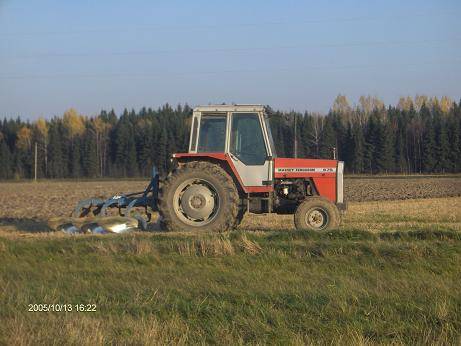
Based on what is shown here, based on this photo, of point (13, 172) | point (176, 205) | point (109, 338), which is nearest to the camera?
point (109, 338)

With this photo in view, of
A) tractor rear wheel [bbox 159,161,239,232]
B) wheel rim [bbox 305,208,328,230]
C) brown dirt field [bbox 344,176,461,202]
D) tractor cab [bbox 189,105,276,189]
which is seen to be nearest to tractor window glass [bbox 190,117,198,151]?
tractor cab [bbox 189,105,276,189]

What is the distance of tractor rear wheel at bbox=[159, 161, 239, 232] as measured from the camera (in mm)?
10891

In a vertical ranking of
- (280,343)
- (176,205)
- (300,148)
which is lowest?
(280,343)

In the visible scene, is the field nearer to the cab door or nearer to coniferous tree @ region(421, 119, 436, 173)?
the cab door

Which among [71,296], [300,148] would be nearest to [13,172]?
[300,148]

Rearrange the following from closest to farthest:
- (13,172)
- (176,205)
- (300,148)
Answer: (176,205) < (300,148) < (13,172)

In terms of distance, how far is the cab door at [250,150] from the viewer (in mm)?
11211

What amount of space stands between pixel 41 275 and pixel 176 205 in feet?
12.5

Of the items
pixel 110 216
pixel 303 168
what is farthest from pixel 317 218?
pixel 110 216

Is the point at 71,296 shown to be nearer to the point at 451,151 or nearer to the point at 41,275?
the point at 41,275

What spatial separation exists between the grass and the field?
1cm

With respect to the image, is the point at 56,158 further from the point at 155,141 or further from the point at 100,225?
the point at 100,225

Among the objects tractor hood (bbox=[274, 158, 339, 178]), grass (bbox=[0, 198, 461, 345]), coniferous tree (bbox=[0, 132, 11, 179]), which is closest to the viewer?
grass (bbox=[0, 198, 461, 345])

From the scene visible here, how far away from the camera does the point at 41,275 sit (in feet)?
25.1
